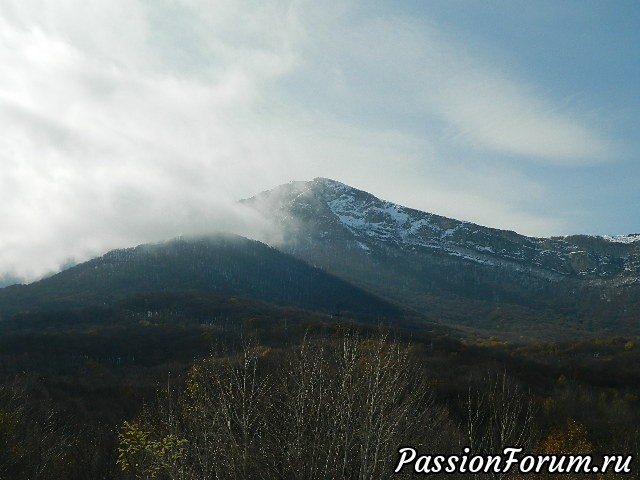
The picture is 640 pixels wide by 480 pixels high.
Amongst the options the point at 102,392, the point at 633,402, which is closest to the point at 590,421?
the point at 633,402

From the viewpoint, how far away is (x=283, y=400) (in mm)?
22469

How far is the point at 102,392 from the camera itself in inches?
3755

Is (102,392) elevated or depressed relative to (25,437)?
depressed

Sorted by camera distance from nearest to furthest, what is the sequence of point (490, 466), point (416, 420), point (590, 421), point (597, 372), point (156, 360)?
point (490, 466)
point (416, 420)
point (590, 421)
point (597, 372)
point (156, 360)

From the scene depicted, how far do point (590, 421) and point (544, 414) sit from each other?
19.0 feet

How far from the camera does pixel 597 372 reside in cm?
11131

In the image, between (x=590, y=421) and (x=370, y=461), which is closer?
(x=370, y=461)

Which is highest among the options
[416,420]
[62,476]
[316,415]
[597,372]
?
[316,415]

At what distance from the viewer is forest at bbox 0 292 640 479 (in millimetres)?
17078

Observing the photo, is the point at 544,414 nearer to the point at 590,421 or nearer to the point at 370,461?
the point at 590,421

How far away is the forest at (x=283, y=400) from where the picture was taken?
17078 millimetres

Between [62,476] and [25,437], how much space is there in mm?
7602

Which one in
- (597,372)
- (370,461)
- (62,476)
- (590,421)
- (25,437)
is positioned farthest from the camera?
(597,372)

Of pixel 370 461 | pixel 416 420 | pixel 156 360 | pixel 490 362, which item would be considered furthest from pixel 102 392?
pixel 370 461
